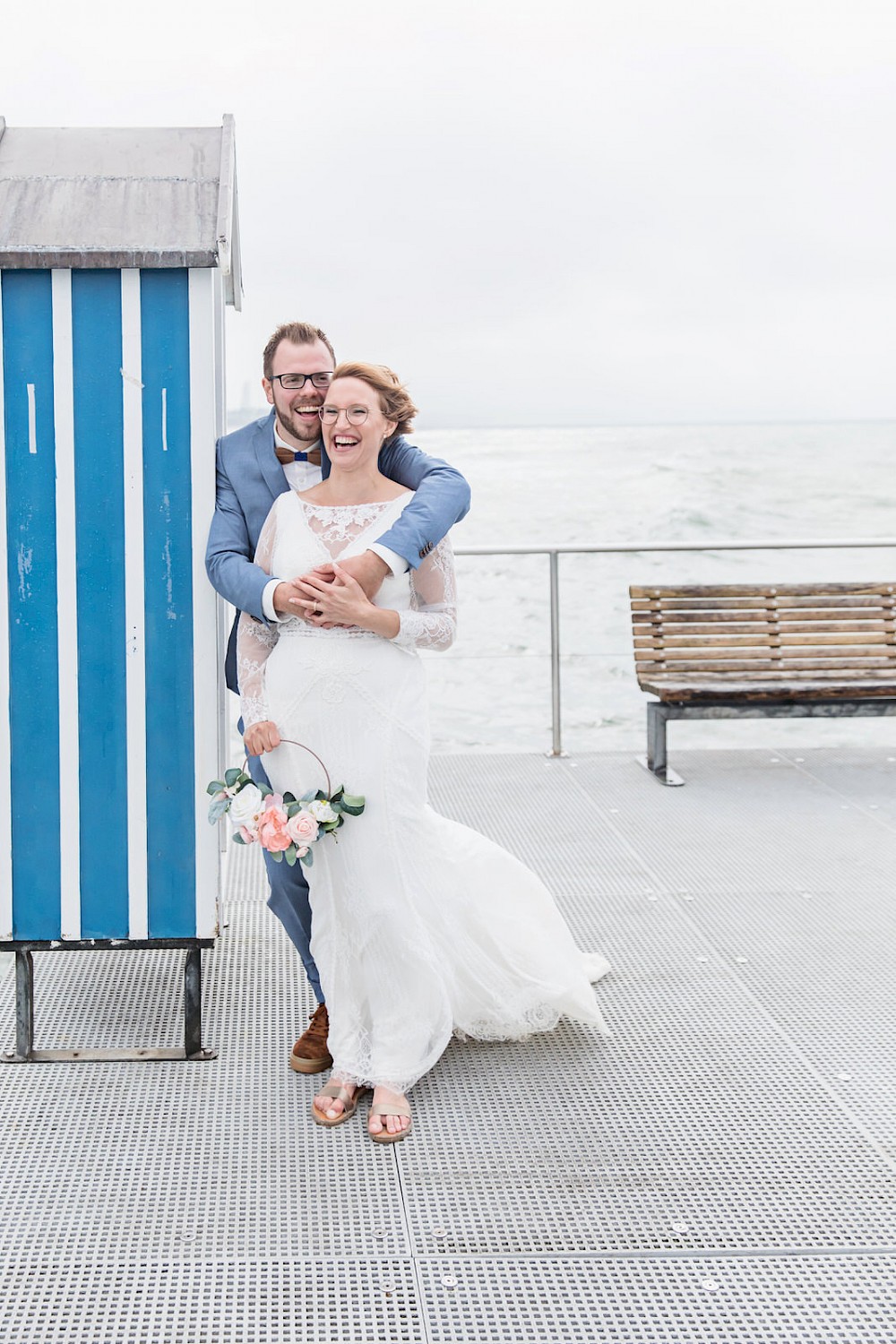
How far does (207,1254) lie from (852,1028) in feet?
5.31

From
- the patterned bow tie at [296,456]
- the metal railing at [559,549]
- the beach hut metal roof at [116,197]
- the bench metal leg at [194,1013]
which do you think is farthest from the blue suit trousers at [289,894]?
the metal railing at [559,549]

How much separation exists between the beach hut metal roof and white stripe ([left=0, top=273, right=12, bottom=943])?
22 cm

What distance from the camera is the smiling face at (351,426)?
248 centimetres

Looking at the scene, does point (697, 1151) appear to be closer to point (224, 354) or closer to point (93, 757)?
point (93, 757)

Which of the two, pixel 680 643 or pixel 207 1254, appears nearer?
pixel 207 1254

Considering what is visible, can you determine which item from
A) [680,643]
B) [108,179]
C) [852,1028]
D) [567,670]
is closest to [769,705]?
[680,643]

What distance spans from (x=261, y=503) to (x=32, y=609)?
53cm

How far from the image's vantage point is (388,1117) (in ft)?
8.11

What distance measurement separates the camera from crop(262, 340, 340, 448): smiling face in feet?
8.71

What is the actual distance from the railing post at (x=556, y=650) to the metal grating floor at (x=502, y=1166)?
6.45ft

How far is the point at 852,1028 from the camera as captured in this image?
295 cm

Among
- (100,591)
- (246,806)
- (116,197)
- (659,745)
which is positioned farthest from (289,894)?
(659,745)

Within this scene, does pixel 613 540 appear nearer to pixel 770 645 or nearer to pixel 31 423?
pixel 770 645

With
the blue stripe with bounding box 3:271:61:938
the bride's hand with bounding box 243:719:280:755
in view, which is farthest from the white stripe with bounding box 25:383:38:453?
the bride's hand with bounding box 243:719:280:755
